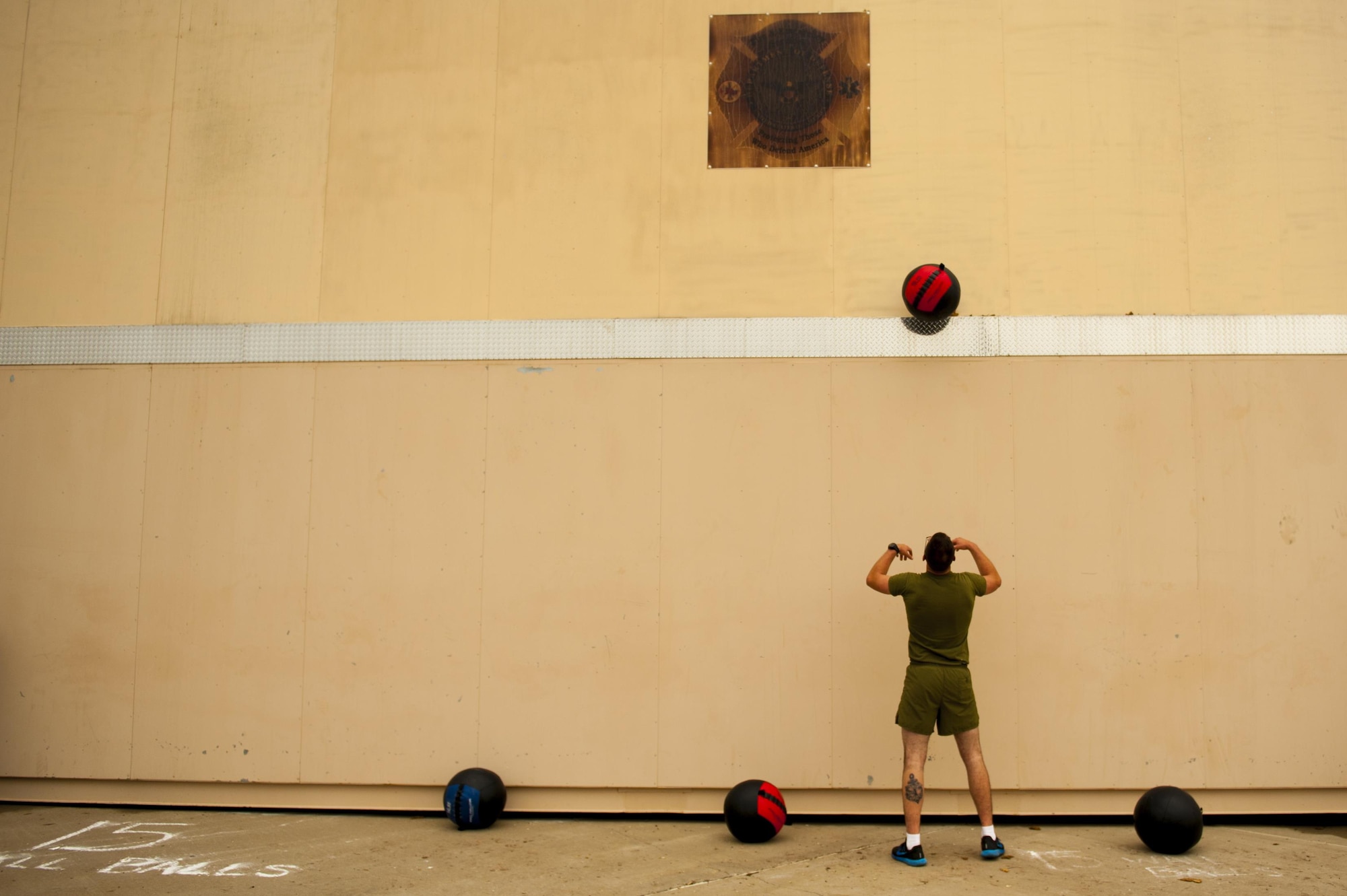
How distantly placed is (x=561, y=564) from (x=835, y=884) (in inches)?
106

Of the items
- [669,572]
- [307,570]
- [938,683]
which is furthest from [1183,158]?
[307,570]

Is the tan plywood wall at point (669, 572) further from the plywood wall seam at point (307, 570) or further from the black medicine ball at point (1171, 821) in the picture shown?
the black medicine ball at point (1171, 821)

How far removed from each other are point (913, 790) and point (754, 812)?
950 millimetres

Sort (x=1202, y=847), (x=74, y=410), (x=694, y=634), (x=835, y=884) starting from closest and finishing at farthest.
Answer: (x=835, y=884) < (x=1202, y=847) < (x=694, y=634) < (x=74, y=410)

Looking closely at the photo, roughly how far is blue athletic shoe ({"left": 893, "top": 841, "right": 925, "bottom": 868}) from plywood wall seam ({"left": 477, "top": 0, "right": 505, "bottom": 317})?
3.62m

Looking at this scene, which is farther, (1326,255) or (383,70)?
(383,70)

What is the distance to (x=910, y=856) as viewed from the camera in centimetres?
536

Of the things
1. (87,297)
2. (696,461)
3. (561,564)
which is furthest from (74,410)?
(696,461)

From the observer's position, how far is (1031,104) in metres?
6.74

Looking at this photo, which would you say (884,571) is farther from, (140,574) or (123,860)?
(140,574)

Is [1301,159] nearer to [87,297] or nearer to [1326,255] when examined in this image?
[1326,255]

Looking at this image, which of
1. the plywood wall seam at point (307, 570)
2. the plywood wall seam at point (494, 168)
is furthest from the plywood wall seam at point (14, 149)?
the plywood wall seam at point (494, 168)

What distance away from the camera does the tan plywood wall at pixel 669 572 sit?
6.29m

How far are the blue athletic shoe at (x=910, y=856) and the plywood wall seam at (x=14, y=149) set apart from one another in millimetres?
7237
